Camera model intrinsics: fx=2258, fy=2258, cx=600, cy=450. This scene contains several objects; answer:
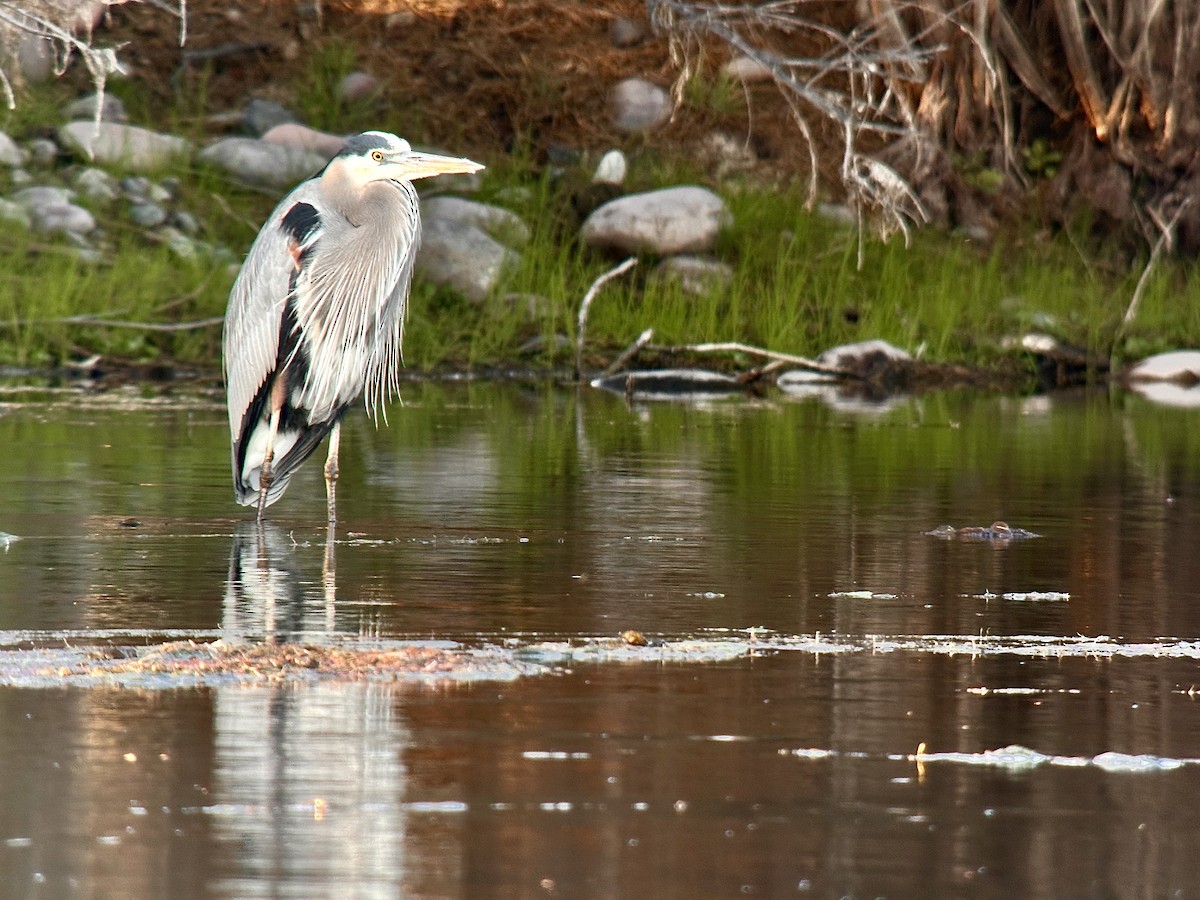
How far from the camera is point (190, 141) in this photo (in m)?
22.7

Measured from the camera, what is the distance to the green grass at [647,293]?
18.8 metres

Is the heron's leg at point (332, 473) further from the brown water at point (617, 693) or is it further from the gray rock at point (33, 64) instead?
the gray rock at point (33, 64)

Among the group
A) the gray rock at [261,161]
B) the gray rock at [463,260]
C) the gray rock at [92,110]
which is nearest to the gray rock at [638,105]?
the gray rock at [261,161]

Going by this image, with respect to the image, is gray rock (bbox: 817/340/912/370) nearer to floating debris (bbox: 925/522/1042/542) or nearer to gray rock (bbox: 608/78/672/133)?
gray rock (bbox: 608/78/672/133)

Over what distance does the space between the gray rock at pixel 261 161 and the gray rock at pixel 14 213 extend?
2.41 m

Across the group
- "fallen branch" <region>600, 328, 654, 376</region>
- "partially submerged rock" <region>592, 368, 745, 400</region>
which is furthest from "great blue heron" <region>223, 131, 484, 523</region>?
"partially submerged rock" <region>592, 368, 745, 400</region>

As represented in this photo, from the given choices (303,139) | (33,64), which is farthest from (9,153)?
(303,139)

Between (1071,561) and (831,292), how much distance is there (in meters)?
12.7

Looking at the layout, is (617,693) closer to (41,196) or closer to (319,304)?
(319,304)

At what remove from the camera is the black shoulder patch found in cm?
1001

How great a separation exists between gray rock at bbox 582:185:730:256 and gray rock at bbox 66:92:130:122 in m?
5.18

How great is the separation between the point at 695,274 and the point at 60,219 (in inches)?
226

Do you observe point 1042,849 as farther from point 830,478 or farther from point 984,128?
point 984,128

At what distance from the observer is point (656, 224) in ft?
69.1
